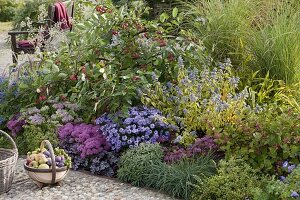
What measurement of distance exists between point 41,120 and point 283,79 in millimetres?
2146

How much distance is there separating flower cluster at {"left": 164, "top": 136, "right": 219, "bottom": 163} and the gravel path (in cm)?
32

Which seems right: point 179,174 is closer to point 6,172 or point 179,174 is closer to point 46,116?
point 6,172

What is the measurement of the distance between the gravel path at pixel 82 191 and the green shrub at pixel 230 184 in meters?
0.31

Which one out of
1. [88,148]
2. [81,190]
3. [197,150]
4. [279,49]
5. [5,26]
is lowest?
[5,26]

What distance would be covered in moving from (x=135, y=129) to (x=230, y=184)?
1089mm

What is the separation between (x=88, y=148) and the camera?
15.2 ft

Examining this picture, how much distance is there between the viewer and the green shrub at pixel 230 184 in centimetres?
375

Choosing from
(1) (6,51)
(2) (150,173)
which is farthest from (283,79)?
(1) (6,51)

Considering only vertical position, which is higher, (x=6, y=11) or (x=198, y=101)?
(x=198, y=101)

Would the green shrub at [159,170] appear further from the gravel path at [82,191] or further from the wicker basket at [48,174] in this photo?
the wicker basket at [48,174]

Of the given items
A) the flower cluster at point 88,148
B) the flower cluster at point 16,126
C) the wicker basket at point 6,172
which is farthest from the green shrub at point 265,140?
the flower cluster at point 16,126

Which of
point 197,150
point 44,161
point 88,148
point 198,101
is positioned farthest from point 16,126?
point 197,150

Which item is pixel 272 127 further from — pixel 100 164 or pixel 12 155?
pixel 12 155

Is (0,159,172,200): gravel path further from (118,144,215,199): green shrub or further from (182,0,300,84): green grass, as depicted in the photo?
(182,0,300,84): green grass
